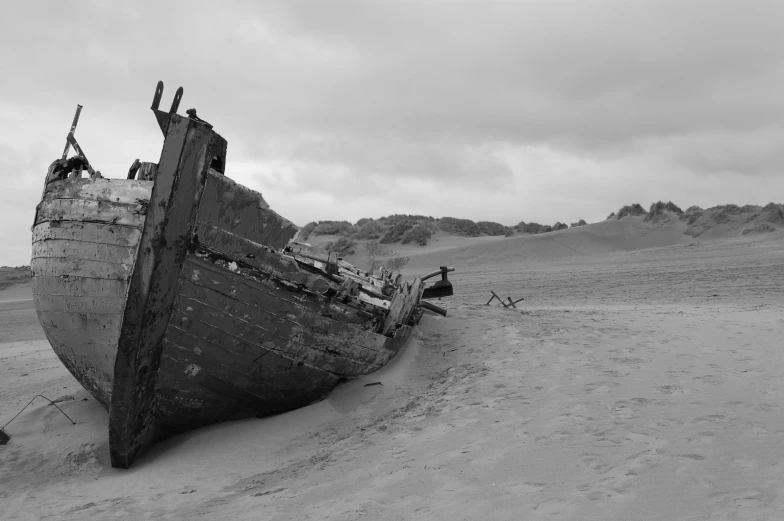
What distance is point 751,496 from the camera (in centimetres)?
264

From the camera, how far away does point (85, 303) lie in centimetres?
453

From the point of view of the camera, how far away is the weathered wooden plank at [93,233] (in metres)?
4.19

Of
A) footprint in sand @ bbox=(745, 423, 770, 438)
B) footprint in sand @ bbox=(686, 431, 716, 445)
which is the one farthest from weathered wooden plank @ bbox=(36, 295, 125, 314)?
footprint in sand @ bbox=(745, 423, 770, 438)

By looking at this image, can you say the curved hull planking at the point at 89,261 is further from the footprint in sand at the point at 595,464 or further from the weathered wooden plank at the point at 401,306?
the footprint in sand at the point at 595,464

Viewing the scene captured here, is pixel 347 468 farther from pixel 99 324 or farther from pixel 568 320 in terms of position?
pixel 568 320

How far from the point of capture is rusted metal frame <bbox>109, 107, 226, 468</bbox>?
405 centimetres

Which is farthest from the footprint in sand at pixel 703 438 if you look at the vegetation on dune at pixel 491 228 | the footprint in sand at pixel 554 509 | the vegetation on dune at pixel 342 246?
the vegetation on dune at pixel 491 228

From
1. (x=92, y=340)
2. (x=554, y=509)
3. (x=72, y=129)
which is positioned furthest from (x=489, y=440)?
(x=72, y=129)

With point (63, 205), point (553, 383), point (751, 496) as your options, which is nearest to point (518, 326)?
point (553, 383)

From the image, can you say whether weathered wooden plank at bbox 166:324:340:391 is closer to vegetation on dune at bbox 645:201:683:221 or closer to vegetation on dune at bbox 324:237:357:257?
vegetation on dune at bbox 324:237:357:257

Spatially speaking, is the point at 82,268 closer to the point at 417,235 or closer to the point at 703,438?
the point at 703,438

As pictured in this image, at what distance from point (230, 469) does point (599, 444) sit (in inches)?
106

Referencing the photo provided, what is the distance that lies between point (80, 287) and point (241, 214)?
149cm

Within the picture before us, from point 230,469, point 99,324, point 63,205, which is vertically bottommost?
point 230,469
